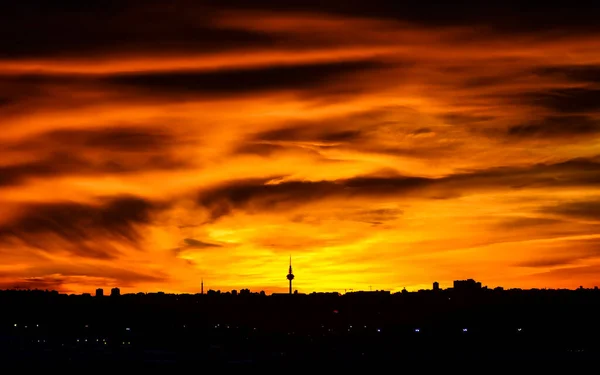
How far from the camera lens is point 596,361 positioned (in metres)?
154

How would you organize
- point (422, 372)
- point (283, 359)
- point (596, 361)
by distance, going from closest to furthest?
point (422, 372) → point (596, 361) → point (283, 359)

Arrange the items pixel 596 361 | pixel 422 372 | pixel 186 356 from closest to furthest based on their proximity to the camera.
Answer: pixel 422 372 < pixel 596 361 < pixel 186 356

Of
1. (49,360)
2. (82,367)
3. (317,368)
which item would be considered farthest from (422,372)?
(49,360)

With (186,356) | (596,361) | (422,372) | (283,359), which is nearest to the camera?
(422,372)

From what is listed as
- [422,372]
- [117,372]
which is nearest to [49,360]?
A: [117,372]

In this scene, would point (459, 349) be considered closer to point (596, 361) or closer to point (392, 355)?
point (392, 355)

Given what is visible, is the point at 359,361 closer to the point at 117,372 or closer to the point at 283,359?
the point at 283,359

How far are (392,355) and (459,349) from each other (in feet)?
67.8

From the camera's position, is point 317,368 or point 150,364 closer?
point 317,368

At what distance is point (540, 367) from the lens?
144125 mm

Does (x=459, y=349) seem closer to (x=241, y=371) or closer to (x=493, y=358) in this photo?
(x=493, y=358)

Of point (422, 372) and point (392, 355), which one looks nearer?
point (422, 372)

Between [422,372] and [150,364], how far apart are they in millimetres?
45503

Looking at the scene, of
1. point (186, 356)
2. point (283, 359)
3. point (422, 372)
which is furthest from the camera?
point (186, 356)
